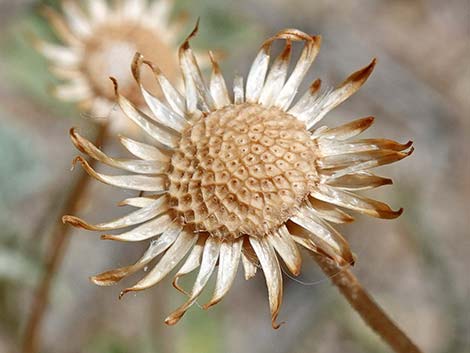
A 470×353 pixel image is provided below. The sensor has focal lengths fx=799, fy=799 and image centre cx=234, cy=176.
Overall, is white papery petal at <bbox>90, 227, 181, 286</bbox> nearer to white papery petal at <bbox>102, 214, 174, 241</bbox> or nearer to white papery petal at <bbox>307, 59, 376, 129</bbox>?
white papery petal at <bbox>102, 214, 174, 241</bbox>

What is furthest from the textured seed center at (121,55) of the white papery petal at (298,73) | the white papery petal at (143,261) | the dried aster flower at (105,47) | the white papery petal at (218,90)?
the white papery petal at (143,261)

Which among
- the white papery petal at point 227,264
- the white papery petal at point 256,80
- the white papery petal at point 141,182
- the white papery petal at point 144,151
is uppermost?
the white papery petal at point 256,80

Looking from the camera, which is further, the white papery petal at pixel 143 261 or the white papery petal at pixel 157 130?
the white papery petal at pixel 157 130

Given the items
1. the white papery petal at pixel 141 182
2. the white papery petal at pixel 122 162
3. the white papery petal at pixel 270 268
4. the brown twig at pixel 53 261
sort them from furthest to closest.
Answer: the brown twig at pixel 53 261 < the white papery petal at pixel 141 182 < the white papery petal at pixel 122 162 < the white papery petal at pixel 270 268

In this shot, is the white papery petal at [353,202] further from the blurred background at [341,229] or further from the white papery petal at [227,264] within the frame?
the blurred background at [341,229]

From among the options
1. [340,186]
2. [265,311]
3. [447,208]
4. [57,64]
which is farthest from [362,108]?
Result: [340,186]

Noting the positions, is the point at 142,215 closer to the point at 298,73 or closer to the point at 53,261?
the point at 298,73
